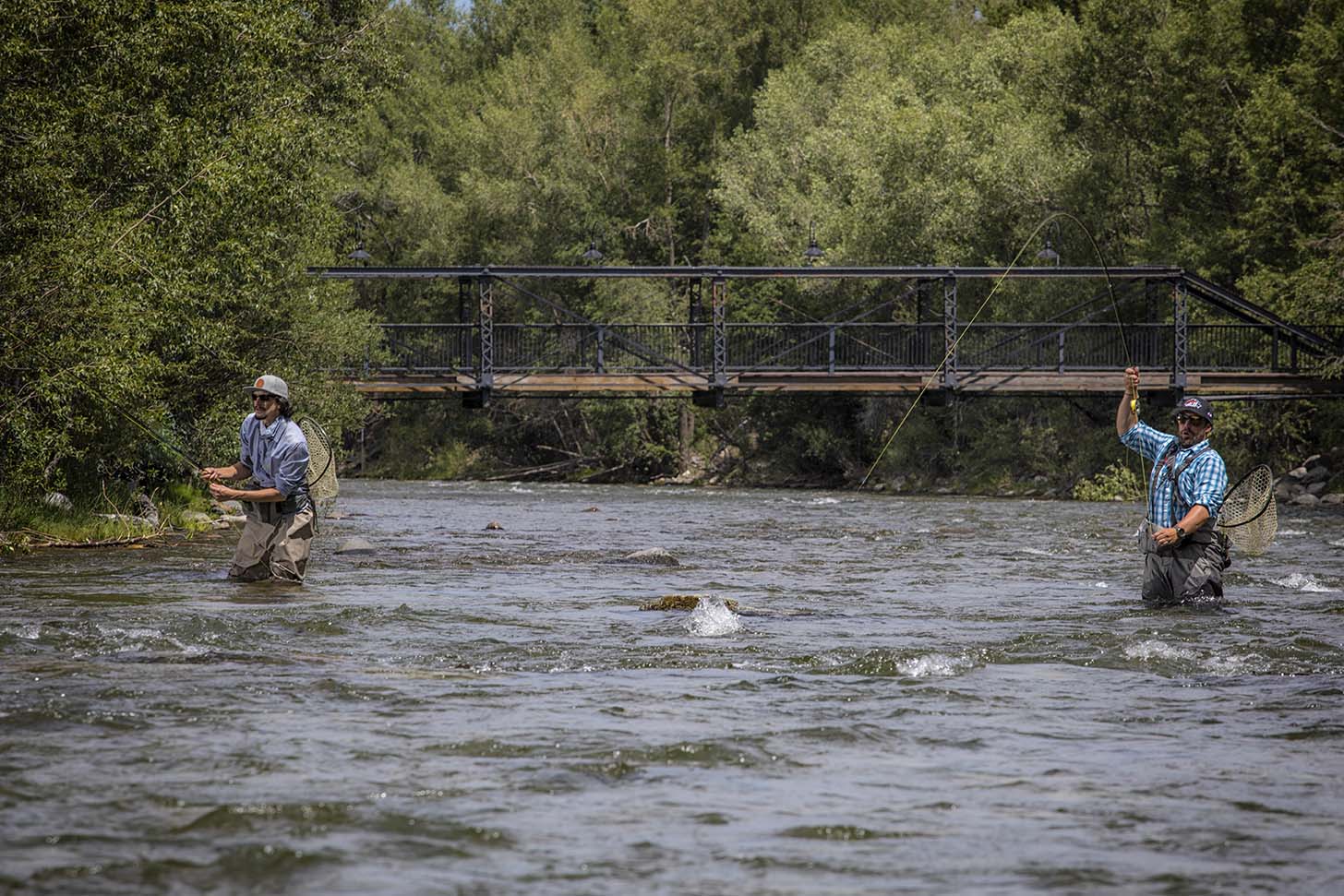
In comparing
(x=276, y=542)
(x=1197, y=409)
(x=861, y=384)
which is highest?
(x=861, y=384)

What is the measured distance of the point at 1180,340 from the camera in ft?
117

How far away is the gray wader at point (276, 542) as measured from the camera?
13578mm

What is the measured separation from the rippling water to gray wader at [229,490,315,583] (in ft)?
1.06

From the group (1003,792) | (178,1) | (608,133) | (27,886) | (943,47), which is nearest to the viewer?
(27,886)

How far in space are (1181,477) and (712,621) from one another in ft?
10.8

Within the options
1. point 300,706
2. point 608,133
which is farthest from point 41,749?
point 608,133

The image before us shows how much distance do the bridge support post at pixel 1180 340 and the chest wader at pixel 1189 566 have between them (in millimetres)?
23705

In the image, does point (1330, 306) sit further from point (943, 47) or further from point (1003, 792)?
point (1003, 792)


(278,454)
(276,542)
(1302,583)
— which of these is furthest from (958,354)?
(278,454)

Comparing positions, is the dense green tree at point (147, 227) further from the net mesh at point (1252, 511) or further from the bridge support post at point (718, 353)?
the bridge support post at point (718, 353)

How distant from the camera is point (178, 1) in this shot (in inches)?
744

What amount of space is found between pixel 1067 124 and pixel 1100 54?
2624 mm

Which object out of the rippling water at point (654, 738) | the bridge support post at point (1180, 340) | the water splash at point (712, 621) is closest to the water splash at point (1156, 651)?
the rippling water at point (654, 738)

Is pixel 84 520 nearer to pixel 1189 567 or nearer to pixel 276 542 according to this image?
pixel 276 542
